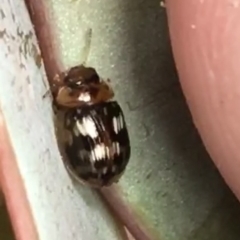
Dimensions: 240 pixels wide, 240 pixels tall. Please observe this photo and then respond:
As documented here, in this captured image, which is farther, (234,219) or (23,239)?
(234,219)

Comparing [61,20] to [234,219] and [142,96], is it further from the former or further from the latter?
[234,219]

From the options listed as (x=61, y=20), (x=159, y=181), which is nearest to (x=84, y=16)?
(x=61, y=20)

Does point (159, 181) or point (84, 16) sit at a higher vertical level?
point (84, 16)

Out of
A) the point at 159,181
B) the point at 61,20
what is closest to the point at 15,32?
the point at 61,20
